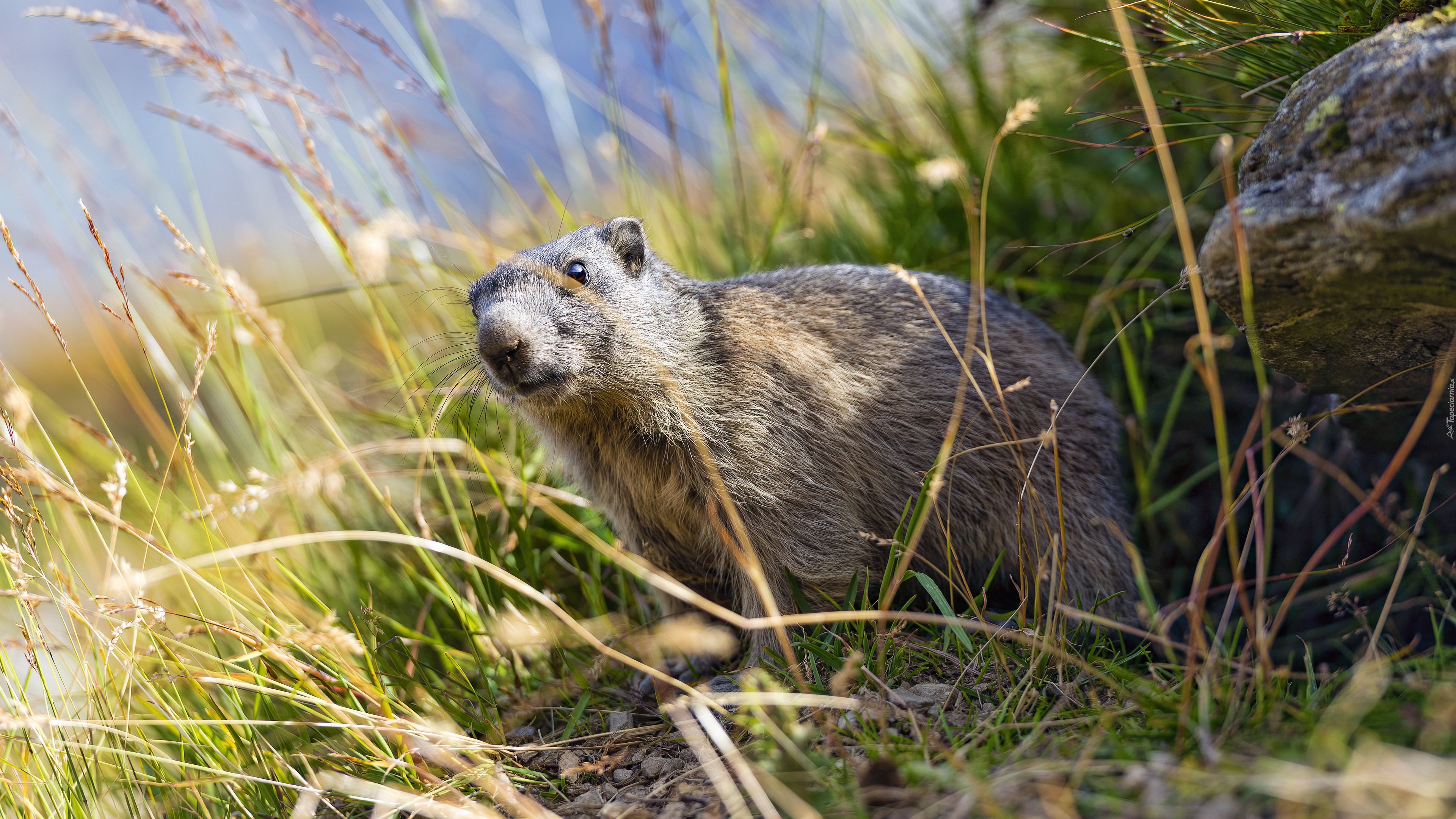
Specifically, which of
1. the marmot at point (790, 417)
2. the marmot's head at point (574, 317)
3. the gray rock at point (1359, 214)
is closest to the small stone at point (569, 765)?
the marmot at point (790, 417)

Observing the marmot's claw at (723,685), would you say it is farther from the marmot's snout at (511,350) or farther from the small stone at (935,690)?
the marmot's snout at (511,350)

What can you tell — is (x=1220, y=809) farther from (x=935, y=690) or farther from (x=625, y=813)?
(x=625, y=813)

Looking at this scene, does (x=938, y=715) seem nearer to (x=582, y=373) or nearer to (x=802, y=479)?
(x=802, y=479)

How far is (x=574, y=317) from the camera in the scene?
3670 millimetres

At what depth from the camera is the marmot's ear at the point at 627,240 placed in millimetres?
4023

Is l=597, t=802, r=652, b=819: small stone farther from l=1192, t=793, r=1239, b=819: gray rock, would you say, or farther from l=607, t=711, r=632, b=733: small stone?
l=1192, t=793, r=1239, b=819: gray rock

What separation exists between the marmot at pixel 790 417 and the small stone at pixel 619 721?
628 millimetres

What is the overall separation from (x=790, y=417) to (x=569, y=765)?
164 cm

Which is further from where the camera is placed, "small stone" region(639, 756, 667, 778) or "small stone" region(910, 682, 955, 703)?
"small stone" region(639, 756, 667, 778)

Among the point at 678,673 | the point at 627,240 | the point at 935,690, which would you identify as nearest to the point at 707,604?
the point at 935,690

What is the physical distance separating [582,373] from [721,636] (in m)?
1.22

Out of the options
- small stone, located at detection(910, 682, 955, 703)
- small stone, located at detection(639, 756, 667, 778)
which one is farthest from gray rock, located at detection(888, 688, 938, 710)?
small stone, located at detection(639, 756, 667, 778)

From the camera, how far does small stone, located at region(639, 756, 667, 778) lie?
3.12 meters

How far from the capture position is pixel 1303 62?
3324 millimetres
